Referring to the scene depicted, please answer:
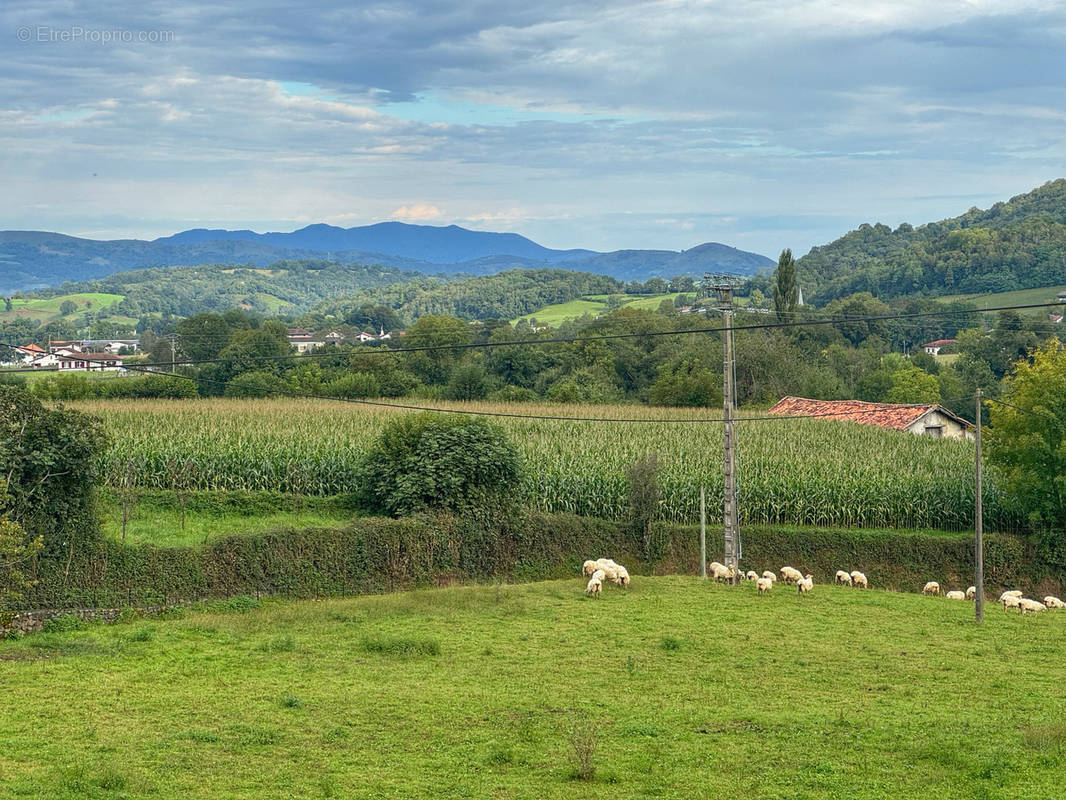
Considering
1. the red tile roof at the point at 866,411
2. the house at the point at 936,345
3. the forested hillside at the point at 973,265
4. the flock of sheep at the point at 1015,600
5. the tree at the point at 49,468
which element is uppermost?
the forested hillside at the point at 973,265

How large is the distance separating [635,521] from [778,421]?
21.4 m

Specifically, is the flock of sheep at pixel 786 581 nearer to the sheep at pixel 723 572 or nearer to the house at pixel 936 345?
the sheep at pixel 723 572

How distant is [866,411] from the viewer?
5669 centimetres

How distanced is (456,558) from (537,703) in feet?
47.3

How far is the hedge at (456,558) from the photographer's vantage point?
25922 mm

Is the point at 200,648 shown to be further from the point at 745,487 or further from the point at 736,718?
the point at 745,487

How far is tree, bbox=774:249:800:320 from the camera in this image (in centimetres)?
8944

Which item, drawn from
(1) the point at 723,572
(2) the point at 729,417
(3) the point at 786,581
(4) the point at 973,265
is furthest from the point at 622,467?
(4) the point at 973,265

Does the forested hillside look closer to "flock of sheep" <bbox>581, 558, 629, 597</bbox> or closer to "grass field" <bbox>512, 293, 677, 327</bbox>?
"grass field" <bbox>512, 293, 677, 327</bbox>

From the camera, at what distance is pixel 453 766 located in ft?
47.4

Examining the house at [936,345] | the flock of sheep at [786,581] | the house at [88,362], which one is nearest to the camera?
the flock of sheep at [786,581]

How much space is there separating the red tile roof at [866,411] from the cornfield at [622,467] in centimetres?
530

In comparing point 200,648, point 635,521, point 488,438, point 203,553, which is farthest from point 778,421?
point 200,648

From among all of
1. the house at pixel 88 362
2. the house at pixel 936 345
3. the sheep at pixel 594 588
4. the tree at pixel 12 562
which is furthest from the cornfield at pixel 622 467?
the house at pixel 936 345
